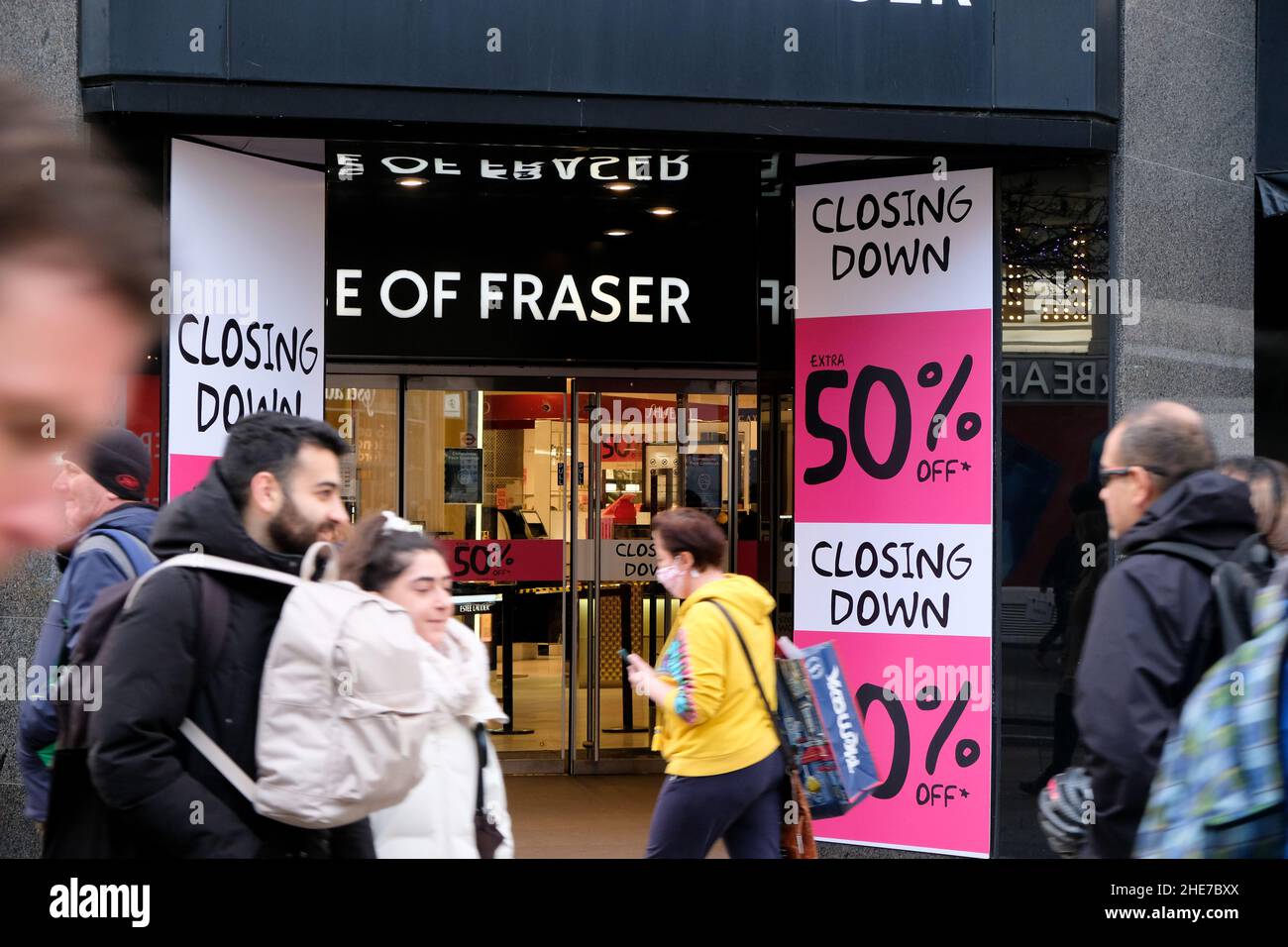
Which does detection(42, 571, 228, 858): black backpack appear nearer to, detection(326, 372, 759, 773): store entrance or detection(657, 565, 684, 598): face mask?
detection(657, 565, 684, 598): face mask

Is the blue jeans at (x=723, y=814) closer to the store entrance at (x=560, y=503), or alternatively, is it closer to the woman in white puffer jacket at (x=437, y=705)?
the woman in white puffer jacket at (x=437, y=705)

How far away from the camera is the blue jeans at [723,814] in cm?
443

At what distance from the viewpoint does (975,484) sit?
631 centimetres

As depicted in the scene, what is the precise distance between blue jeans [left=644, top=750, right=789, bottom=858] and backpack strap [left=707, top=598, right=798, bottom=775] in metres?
0.04

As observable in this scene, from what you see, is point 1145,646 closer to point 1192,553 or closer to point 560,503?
point 1192,553

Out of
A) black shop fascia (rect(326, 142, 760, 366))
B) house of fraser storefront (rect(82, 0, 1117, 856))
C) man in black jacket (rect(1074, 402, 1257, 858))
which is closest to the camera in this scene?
man in black jacket (rect(1074, 402, 1257, 858))

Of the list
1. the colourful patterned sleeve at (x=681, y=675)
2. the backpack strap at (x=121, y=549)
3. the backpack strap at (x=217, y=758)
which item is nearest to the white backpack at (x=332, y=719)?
the backpack strap at (x=217, y=758)

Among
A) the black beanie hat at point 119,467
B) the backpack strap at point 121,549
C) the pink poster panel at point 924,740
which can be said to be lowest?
the pink poster panel at point 924,740

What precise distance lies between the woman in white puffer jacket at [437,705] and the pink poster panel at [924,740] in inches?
129

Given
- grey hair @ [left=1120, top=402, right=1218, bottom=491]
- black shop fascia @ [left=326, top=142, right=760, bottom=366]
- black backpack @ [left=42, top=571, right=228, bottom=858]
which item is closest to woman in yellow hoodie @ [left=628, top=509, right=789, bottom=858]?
grey hair @ [left=1120, top=402, right=1218, bottom=491]

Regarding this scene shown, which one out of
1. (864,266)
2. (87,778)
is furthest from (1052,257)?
(87,778)

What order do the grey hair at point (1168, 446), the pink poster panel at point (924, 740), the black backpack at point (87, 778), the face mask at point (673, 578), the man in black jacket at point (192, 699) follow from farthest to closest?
1. the pink poster panel at point (924, 740)
2. the face mask at point (673, 578)
3. the grey hair at point (1168, 446)
4. the black backpack at point (87, 778)
5. the man in black jacket at point (192, 699)

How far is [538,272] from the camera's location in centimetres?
876

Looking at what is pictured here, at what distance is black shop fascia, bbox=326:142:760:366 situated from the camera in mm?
8461
